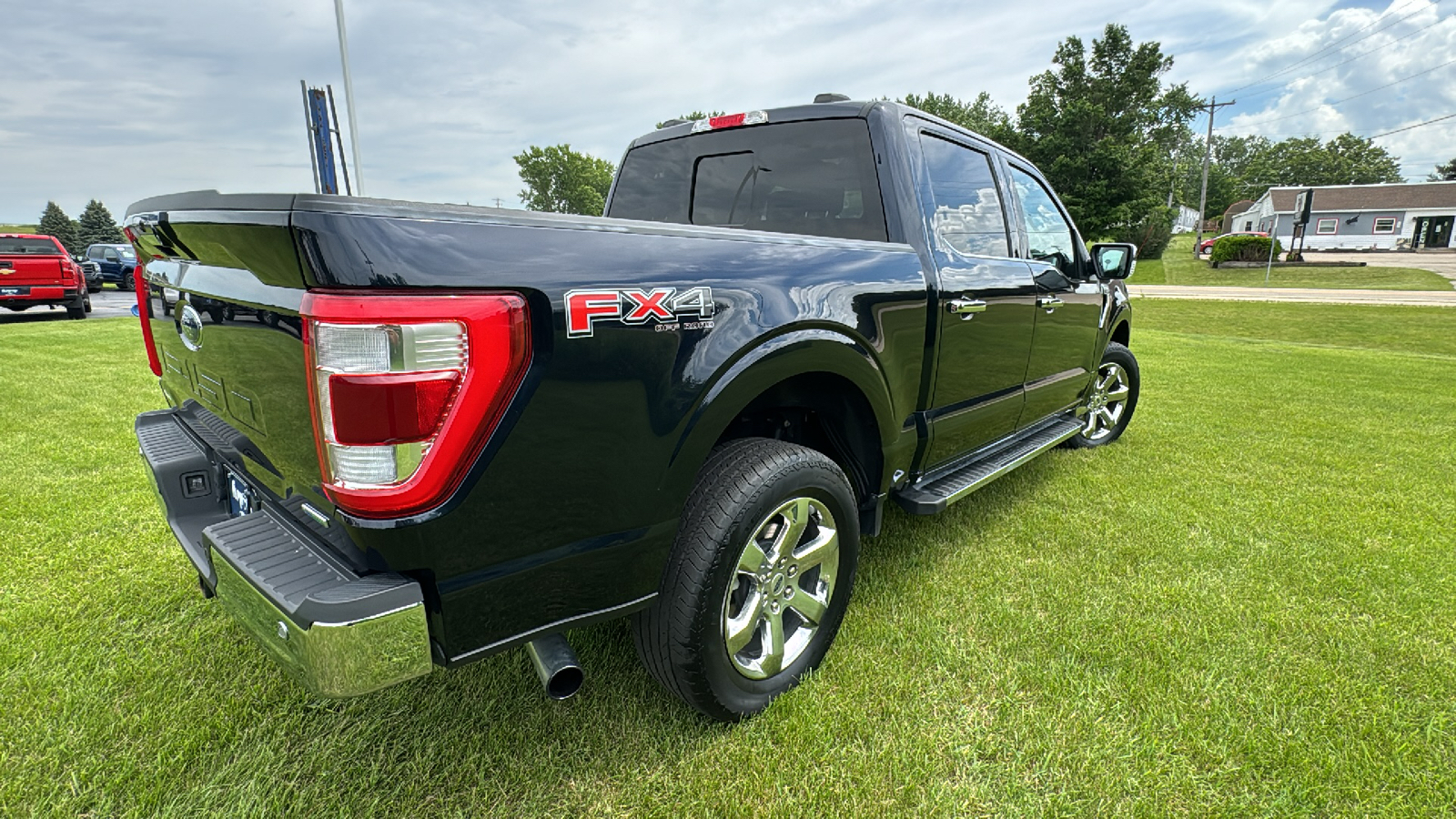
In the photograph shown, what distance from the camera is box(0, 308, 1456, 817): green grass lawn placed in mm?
1837

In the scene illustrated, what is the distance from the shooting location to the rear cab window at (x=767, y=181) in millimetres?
2773

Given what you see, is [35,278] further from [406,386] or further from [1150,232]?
[1150,232]

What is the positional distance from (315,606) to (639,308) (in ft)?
2.81

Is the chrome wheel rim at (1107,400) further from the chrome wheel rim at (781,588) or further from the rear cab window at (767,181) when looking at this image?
the chrome wheel rim at (781,588)

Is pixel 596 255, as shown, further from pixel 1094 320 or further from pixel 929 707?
pixel 1094 320

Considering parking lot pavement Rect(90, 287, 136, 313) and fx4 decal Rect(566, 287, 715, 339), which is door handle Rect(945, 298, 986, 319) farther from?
parking lot pavement Rect(90, 287, 136, 313)

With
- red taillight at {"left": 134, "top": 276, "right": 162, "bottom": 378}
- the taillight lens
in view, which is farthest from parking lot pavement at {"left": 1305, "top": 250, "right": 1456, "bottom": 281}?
→ red taillight at {"left": 134, "top": 276, "right": 162, "bottom": 378}

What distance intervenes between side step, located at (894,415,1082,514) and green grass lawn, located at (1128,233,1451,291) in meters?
28.5

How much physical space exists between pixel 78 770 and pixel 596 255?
1942mm

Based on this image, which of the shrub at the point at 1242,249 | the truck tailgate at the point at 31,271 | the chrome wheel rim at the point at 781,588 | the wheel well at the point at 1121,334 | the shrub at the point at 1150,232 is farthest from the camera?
the shrub at the point at 1150,232

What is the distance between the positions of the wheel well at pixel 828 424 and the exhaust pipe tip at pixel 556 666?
2.95 feet

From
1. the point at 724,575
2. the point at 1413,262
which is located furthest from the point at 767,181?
the point at 1413,262

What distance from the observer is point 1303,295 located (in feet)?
69.6

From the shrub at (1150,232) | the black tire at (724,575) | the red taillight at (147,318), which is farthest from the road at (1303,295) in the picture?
the red taillight at (147,318)
